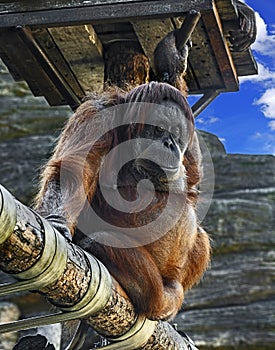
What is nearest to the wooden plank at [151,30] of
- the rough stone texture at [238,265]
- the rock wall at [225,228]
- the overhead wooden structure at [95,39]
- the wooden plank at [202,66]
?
the overhead wooden structure at [95,39]

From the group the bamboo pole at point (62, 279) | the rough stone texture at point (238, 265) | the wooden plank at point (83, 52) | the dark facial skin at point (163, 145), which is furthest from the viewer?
the rough stone texture at point (238, 265)

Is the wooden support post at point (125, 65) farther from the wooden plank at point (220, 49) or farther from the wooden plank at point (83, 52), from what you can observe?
the wooden plank at point (220, 49)

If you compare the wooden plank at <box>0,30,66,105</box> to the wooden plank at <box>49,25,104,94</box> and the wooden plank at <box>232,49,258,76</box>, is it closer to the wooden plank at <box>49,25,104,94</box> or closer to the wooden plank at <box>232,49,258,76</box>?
the wooden plank at <box>49,25,104,94</box>

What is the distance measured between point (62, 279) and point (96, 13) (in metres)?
1.13

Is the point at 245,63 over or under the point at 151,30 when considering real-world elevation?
under

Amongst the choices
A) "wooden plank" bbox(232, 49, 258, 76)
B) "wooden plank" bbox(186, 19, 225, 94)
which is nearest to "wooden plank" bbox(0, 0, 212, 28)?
"wooden plank" bbox(186, 19, 225, 94)

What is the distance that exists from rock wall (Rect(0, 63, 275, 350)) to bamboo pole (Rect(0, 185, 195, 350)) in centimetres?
350

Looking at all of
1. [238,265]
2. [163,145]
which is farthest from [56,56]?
[238,265]

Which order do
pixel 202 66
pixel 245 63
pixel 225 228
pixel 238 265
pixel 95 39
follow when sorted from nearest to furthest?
pixel 95 39, pixel 202 66, pixel 245 63, pixel 238 265, pixel 225 228

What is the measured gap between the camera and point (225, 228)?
5.83 m

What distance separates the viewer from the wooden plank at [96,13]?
2.21 m

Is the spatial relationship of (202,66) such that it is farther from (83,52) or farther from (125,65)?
(83,52)

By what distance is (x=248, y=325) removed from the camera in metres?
5.26

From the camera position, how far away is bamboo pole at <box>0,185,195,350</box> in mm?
1167
